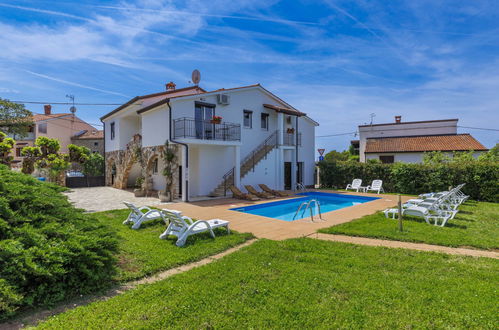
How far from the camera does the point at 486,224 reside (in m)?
8.39

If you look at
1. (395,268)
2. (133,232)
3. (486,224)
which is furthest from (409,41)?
(133,232)

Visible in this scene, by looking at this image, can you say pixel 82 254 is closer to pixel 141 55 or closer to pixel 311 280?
pixel 311 280

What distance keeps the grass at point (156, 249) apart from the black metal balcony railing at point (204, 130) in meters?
7.63

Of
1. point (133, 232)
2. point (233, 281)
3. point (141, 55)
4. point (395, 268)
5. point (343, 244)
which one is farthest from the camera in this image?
point (141, 55)

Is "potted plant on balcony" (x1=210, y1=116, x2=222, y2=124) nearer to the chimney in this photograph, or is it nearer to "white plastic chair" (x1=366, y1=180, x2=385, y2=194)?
the chimney

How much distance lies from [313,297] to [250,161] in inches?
559

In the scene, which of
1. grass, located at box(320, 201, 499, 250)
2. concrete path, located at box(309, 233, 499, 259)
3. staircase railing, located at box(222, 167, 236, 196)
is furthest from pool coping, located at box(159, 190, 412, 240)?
staircase railing, located at box(222, 167, 236, 196)

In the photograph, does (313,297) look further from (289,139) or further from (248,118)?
(289,139)

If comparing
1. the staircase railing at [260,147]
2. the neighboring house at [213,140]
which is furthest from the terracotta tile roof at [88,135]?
the staircase railing at [260,147]

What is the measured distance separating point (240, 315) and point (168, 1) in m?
9.42

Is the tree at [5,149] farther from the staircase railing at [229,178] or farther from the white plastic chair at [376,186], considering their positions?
the white plastic chair at [376,186]

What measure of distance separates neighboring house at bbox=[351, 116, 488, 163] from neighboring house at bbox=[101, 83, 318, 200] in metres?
10.4

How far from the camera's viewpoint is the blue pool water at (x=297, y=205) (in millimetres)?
12016

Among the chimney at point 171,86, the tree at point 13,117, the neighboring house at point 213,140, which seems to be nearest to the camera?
the neighboring house at point 213,140
